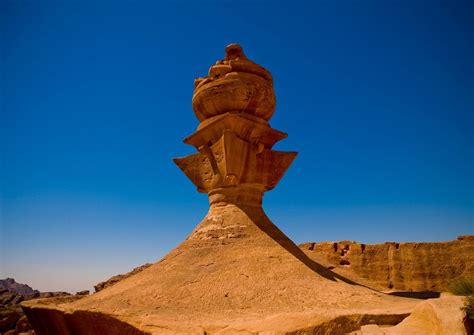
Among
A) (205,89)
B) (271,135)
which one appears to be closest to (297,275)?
(271,135)

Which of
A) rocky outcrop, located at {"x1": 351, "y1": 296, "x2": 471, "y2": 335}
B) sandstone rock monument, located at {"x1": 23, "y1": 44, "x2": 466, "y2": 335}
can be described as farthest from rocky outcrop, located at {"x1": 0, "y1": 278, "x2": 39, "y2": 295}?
rocky outcrop, located at {"x1": 351, "y1": 296, "x2": 471, "y2": 335}

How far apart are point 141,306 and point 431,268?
8014 mm

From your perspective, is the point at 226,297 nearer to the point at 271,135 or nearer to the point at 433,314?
the point at 433,314

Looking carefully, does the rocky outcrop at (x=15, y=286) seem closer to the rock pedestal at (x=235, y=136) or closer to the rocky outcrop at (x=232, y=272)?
the rocky outcrop at (x=232, y=272)

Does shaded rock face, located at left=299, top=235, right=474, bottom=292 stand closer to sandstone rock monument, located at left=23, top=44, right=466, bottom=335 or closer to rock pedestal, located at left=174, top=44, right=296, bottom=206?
sandstone rock monument, located at left=23, top=44, right=466, bottom=335

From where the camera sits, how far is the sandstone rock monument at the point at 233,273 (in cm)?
461

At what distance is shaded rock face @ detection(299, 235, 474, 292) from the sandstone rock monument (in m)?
3.76

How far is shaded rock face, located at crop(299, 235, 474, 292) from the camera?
371 inches

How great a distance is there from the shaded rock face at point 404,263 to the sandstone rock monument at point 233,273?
3.76 metres

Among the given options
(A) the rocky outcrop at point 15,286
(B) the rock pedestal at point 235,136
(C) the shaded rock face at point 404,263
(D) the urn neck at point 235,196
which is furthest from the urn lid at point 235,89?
(A) the rocky outcrop at point 15,286

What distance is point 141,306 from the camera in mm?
5676

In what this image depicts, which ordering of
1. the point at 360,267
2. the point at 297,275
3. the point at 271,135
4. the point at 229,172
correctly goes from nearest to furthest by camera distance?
1. the point at 297,275
2. the point at 229,172
3. the point at 271,135
4. the point at 360,267

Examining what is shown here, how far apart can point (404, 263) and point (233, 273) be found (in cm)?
624

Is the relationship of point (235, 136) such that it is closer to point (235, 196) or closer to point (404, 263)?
point (235, 196)
